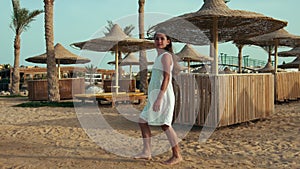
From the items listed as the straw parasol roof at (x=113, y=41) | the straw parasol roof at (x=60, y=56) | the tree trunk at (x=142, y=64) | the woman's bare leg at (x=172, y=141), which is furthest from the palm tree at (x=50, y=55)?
the woman's bare leg at (x=172, y=141)

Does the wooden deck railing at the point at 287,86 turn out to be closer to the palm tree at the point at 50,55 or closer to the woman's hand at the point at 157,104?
the palm tree at the point at 50,55

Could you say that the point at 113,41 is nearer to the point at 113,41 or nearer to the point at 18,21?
the point at 113,41

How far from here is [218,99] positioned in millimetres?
6242

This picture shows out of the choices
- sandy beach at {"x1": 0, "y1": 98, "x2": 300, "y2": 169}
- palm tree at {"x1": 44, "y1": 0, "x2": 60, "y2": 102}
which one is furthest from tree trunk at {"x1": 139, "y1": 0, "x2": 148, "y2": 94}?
sandy beach at {"x1": 0, "y1": 98, "x2": 300, "y2": 169}

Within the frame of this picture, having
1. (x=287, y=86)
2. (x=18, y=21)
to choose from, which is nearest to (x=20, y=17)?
(x=18, y=21)

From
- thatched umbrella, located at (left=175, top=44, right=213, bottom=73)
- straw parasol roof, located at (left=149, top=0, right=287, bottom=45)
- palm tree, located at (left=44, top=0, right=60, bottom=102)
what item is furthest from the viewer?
thatched umbrella, located at (left=175, top=44, right=213, bottom=73)

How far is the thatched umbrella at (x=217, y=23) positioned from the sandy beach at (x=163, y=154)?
1.81 metres

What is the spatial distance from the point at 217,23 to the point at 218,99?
193cm

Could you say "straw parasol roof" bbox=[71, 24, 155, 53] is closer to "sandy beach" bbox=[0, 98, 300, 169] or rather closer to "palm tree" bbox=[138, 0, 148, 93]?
"palm tree" bbox=[138, 0, 148, 93]

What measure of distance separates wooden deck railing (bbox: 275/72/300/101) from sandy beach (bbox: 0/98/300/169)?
4612 mm

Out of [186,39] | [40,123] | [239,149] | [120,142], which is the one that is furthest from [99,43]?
[239,149]

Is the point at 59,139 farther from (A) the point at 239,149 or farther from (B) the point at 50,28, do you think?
(B) the point at 50,28

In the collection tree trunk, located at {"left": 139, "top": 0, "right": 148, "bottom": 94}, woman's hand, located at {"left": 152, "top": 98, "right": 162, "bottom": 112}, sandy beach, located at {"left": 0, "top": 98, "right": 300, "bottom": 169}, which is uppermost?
tree trunk, located at {"left": 139, "top": 0, "right": 148, "bottom": 94}

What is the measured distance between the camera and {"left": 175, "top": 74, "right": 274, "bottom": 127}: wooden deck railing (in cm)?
630
